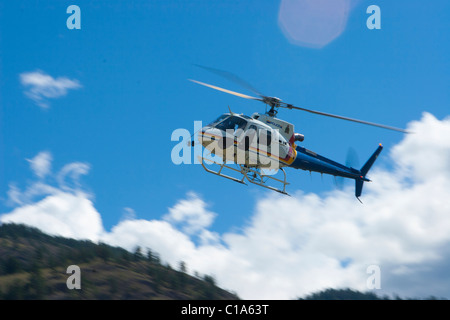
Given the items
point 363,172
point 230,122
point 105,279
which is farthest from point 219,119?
point 105,279

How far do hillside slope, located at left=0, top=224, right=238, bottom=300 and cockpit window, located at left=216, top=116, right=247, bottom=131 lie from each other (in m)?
18.3

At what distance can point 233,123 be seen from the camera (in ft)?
112

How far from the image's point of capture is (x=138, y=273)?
166 feet

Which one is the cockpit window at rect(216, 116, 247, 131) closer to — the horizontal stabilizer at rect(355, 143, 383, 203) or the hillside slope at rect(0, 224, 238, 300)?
the horizontal stabilizer at rect(355, 143, 383, 203)

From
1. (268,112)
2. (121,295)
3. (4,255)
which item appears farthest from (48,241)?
(268,112)

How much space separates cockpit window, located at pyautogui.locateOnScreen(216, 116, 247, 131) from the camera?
3377 cm

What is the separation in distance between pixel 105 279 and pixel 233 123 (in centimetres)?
2097

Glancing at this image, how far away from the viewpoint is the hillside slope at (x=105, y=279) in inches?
1738

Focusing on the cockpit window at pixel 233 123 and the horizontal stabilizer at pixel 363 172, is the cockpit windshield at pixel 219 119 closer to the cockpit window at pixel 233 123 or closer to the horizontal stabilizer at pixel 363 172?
the cockpit window at pixel 233 123

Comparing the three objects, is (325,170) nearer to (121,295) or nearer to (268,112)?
(268,112)

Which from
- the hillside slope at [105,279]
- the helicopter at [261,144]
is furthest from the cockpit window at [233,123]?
the hillside slope at [105,279]

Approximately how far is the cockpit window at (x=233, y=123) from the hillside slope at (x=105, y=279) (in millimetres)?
18318
